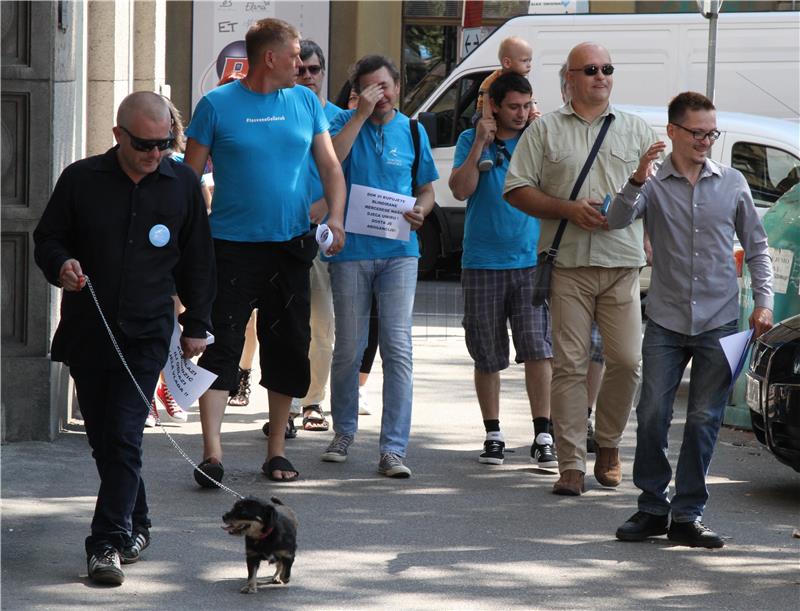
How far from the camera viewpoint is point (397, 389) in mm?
7953

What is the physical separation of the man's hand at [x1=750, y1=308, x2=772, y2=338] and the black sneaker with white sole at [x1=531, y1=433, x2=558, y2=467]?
1.97 metres

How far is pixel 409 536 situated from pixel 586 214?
6.04 feet

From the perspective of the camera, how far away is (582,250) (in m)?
7.41

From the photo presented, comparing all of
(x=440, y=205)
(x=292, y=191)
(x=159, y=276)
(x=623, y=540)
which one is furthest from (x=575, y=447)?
(x=440, y=205)

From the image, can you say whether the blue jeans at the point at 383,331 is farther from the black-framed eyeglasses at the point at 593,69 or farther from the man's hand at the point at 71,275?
the man's hand at the point at 71,275

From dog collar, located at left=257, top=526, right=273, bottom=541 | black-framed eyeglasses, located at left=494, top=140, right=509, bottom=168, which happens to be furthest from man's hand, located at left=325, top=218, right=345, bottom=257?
dog collar, located at left=257, top=526, right=273, bottom=541

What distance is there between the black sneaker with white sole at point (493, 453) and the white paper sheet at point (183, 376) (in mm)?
2437

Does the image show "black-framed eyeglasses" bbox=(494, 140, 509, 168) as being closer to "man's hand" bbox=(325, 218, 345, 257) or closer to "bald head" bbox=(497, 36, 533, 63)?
"bald head" bbox=(497, 36, 533, 63)

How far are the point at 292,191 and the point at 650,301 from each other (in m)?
1.87

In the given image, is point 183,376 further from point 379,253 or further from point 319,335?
point 319,335

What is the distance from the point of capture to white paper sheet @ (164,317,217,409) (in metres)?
6.22

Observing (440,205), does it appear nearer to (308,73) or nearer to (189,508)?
(308,73)

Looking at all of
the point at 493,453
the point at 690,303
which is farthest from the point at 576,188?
the point at 493,453

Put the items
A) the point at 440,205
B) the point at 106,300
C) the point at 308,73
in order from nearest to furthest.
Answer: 1. the point at 106,300
2. the point at 308,73
3. the point at 440,205
